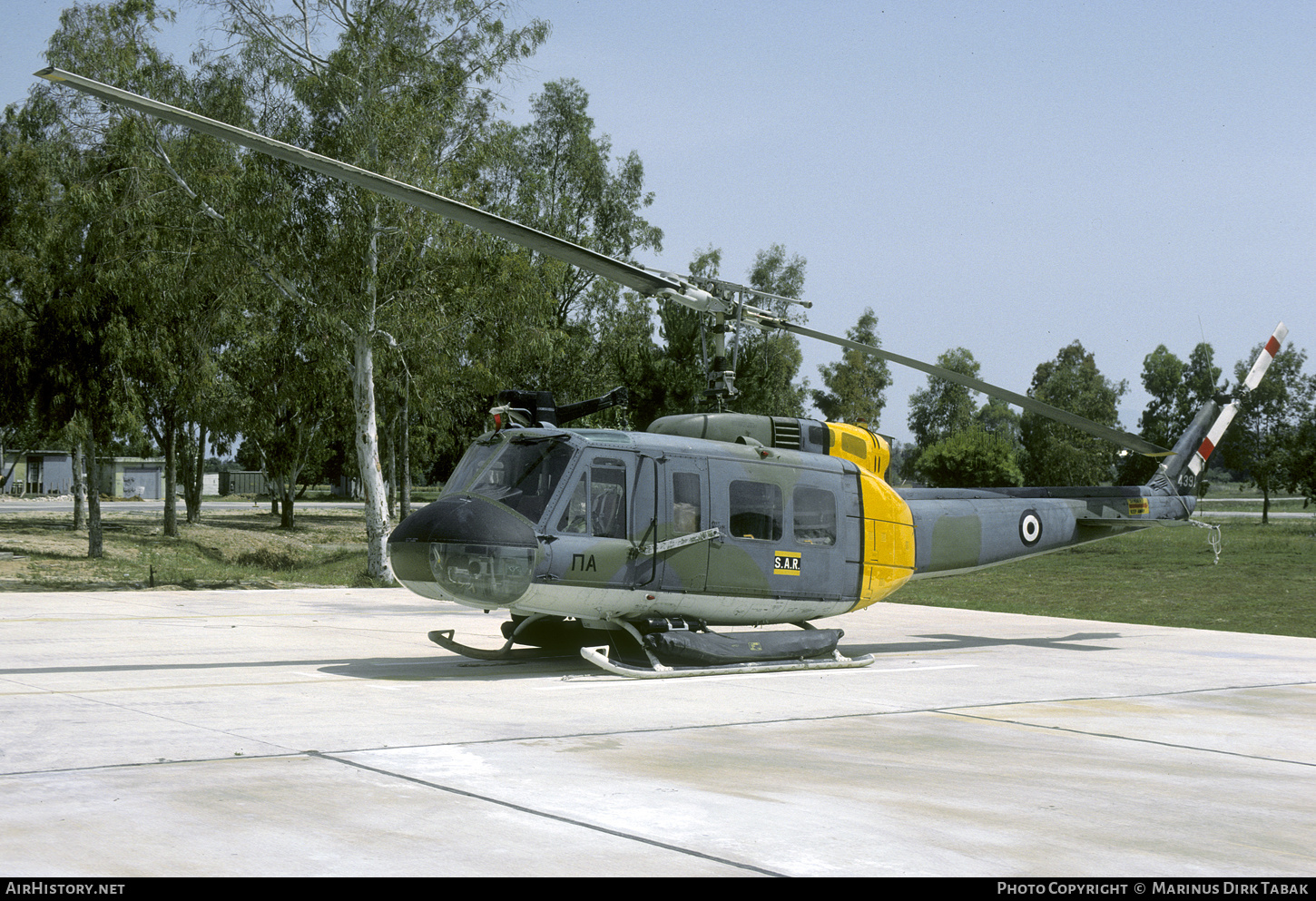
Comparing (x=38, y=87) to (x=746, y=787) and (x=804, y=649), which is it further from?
(x=746, y=787)

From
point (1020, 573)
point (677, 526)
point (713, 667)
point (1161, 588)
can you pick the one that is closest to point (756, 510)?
point (677, 526)

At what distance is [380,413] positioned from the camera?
4262 cm

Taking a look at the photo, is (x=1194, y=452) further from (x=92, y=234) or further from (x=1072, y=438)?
(x=1072, y=438)

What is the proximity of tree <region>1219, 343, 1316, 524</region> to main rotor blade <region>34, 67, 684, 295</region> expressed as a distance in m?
43.0

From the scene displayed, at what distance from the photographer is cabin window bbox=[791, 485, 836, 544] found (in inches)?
477

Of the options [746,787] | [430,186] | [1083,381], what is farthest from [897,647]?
[1083,381]

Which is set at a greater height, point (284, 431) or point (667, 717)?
point (284, 431)

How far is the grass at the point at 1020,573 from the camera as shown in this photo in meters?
22.1

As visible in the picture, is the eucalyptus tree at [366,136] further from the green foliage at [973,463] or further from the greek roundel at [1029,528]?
the green foliage at [973,463]

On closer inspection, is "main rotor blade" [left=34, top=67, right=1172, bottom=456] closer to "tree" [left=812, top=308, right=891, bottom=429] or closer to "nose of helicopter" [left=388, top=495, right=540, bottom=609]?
"nose of helicopter" [left=388, top=495, right=540, bottom=609]

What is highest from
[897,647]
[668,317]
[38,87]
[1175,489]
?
[38,87]

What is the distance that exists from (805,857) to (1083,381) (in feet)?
312

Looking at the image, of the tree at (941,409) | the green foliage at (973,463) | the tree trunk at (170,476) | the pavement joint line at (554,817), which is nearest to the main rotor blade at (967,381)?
the pavement joint line at (554,817)

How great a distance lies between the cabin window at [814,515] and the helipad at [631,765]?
1434 mm
